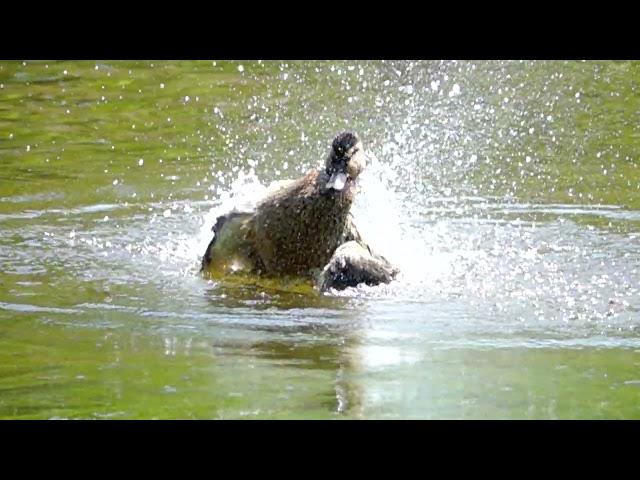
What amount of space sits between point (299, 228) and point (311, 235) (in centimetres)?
9

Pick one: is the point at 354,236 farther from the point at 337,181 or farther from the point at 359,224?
the point at 359,224

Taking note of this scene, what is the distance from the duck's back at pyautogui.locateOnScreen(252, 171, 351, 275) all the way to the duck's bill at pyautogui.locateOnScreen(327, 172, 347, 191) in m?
0.13

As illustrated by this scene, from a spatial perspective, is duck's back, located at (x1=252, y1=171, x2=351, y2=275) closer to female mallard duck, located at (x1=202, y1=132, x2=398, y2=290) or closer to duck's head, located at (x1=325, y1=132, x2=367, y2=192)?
female mallard duck, located at (x1=202, y1=132, x2=398, y2=290)

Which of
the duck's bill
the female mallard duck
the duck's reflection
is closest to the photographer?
the duck's reflection

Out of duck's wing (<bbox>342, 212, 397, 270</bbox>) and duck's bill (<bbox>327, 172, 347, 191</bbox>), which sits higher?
duck's bill (<bbox>327, 172, 347, 191</bbox>)

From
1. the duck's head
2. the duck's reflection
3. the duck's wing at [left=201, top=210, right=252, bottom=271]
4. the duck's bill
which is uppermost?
the duck's head

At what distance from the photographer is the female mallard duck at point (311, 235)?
7.57 m

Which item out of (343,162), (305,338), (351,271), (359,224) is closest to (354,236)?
(351,271)

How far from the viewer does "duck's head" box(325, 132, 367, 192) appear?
7.51 meters

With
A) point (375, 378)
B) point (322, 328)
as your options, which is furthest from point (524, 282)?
point (375, 378)

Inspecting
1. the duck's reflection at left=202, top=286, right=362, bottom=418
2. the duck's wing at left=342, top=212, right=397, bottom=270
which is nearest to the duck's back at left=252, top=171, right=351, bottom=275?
the duck's wing at left=342, top=212, right=397, bottom=270

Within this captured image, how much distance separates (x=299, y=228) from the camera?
7707 millimetres

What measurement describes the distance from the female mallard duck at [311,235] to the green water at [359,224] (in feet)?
0.48

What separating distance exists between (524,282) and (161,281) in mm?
2144
